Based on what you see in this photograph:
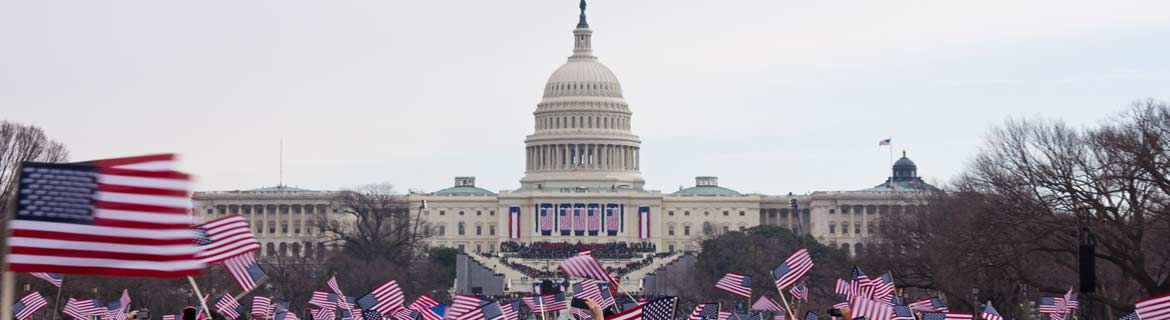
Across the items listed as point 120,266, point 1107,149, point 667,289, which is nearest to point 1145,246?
point 1107,149

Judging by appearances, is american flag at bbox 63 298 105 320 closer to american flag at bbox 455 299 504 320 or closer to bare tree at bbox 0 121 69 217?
american flag at bbox 455 299 504 320

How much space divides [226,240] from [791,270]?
1673cm

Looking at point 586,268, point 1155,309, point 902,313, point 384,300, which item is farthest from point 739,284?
point 1155,309

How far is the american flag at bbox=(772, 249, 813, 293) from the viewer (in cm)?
3994

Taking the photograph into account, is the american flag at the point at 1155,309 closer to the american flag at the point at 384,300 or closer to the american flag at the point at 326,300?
the american flag at the point at 384,300

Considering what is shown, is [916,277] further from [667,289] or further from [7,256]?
[7,256]

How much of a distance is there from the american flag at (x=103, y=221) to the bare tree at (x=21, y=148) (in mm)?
71583


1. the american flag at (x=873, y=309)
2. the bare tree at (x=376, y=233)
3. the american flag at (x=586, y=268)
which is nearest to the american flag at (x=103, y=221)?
the american flag at (x=873, y=309)

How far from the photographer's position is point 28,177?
14.8m

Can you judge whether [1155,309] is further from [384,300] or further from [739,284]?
[384,300]

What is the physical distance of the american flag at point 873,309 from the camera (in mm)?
31462

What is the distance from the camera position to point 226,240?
26.7m

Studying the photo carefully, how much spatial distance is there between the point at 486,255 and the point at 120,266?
170 metres

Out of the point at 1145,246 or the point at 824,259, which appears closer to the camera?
the point at 1145,246
